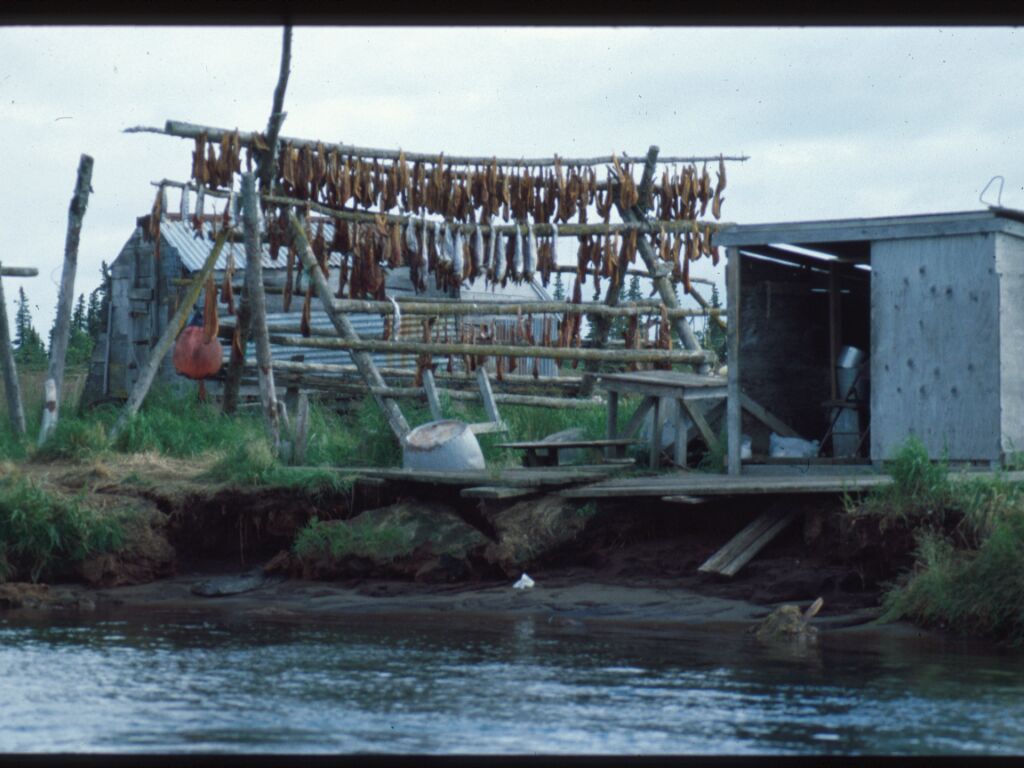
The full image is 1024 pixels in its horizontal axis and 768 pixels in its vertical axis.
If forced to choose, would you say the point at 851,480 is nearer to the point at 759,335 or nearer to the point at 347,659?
the point at 759,335

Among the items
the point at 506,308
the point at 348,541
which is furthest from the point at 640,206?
the point at 348,541

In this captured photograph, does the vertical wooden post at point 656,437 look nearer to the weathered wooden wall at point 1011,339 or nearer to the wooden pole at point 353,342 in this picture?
the wooden pole at point 353,342

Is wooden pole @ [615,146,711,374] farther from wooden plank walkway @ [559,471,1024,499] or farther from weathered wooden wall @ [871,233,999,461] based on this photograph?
weathered wooden wall @ [871,233,999,461]

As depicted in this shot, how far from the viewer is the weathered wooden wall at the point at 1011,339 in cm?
1253

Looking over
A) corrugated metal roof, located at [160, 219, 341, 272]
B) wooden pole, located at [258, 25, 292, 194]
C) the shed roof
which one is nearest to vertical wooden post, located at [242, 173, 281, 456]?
wooden pole, located at [258, 25, 292, 194]

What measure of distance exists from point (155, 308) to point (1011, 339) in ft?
53.1

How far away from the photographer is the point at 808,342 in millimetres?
15586

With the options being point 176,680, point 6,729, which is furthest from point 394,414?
point 6,729

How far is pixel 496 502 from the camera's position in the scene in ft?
44.3

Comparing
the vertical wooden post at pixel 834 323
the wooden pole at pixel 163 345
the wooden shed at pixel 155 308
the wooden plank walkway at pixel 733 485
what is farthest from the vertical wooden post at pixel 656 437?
the wooden shed at pixel 155 308

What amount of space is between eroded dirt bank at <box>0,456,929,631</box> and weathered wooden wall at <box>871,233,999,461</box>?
4.93 feet

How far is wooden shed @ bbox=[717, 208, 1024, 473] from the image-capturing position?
495 inches

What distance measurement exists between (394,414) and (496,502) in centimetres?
249

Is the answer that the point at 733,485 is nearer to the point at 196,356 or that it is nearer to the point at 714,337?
the point at 196,356
